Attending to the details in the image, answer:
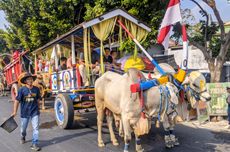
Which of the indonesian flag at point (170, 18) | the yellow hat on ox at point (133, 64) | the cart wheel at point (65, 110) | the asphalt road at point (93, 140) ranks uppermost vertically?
the indonesian flag at point (170, 18)

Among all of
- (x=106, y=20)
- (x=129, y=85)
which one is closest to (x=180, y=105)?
(x=129, y=85)

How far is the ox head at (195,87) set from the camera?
6.07 meters

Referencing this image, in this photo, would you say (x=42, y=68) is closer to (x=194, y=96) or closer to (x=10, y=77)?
(x=10, y=77)

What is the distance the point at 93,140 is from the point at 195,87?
2896mm

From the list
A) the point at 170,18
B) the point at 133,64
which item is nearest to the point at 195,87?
the point at 170,18

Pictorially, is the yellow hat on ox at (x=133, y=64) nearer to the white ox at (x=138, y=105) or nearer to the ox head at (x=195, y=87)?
the white ox at (x=138, y=105)

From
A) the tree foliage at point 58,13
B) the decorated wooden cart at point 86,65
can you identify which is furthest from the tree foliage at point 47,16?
the decorated wooden cart at point 86,65

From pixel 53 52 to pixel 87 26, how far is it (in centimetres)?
306

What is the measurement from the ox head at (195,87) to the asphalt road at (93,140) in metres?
1.23

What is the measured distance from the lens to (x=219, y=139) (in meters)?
7.73

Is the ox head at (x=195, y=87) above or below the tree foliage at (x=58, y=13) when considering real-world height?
below

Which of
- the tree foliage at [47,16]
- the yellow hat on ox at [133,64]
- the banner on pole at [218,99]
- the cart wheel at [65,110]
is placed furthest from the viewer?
the tree foliage at [47,16]

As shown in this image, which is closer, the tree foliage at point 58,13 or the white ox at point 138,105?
the white ox at point 138,105

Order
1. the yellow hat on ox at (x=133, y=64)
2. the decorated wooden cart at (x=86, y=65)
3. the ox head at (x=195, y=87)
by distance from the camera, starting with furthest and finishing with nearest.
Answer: the decorated wooden cart at (x=86, y=65) → the yellow hat on ox at (x=133, y=64) → the ox head at (x=195, y=87)
